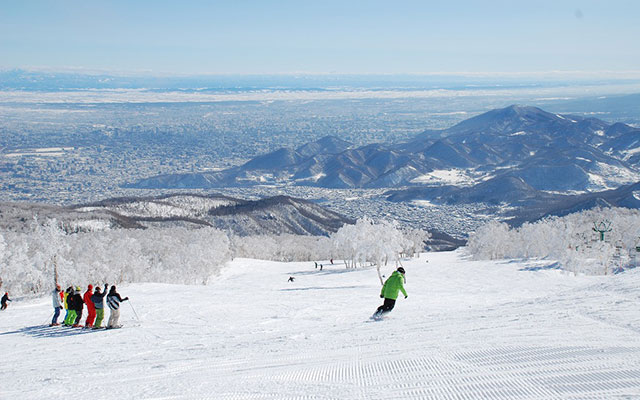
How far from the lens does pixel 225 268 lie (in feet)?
246

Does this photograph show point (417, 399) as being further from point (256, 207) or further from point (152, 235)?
point (256, 207)

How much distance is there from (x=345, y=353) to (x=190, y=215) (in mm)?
155609

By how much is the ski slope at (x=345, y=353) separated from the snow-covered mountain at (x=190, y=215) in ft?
341

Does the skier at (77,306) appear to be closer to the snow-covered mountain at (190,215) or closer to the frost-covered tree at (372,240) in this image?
the frost-covered tree at (372,240)

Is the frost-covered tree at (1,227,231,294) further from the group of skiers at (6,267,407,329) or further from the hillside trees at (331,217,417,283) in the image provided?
the group of skiers at (6,267,407,329)

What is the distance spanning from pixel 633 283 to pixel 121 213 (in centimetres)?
14967

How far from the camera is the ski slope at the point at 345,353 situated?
9.50 meters

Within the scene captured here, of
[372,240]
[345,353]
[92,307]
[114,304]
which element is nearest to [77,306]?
[92,307]

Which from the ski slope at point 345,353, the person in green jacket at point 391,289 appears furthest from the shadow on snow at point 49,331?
the person in green jacket at point 391,289

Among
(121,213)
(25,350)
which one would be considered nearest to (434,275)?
(25,350)

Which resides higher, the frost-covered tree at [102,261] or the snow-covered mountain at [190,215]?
the frost-covered tree at [102,261]

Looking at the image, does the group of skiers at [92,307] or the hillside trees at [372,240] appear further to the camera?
the hillside trees at [372,240]

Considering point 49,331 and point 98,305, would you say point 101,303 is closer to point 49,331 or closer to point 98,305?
point 98,305

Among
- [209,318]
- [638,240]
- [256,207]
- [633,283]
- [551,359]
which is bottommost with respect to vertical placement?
[256,207]
